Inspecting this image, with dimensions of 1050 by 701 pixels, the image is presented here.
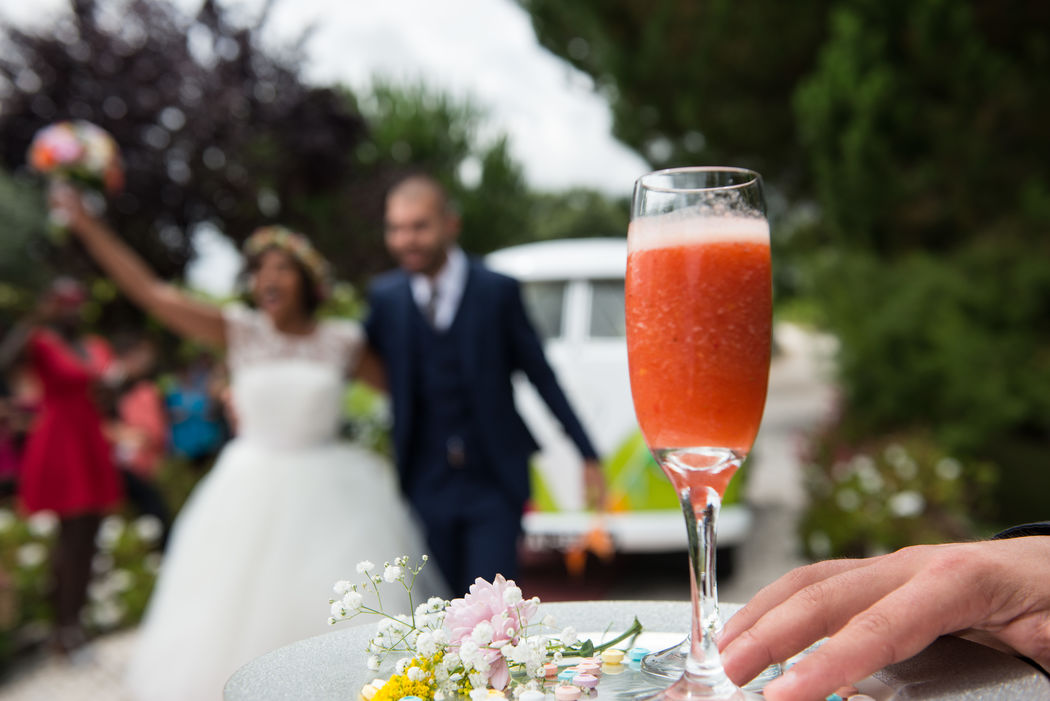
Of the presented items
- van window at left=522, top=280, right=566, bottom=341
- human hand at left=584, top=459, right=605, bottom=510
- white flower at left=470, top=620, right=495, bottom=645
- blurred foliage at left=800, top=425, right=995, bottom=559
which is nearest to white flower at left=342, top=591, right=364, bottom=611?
white flower at left=470, top=620, right=495, bottom=645

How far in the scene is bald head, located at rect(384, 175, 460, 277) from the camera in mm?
3945

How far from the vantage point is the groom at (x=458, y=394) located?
387cm

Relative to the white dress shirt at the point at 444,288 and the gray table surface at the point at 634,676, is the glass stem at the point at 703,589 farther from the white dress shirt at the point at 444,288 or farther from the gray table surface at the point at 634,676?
the white dress shirt at the point at 444,288

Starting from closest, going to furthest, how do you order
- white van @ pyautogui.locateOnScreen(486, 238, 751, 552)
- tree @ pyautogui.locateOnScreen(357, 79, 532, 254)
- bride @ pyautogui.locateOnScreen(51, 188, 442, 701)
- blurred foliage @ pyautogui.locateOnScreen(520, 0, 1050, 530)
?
1. bride @ pyautogui.locateOnScreen(51, 188, 442, 701)
2. white van @ pyautogui.locateOnScreen(486, 238, 751, 552)
3. blurred foliage @ pyautogui.locateOnScreen(520, 0, 1050, 530)
4. tree @ pyautogui.locateOnScreen(357, 79, 532, 254)

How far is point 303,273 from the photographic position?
465cm

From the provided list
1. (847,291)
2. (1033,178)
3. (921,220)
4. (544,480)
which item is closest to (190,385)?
(544,480)

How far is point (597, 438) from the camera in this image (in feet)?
20.0

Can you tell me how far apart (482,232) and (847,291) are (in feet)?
63.0

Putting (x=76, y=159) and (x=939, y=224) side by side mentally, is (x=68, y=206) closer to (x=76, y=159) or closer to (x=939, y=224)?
(x=76, y=159)

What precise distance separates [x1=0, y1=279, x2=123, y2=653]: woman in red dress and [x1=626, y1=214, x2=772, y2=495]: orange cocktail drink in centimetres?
541

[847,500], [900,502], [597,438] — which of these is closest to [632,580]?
[597,438]

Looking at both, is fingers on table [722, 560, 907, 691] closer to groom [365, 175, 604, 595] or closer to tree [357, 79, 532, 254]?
groom [365, 175, 604, 595]

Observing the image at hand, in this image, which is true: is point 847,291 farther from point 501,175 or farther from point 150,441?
→ point 501,175

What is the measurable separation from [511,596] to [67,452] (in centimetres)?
571
